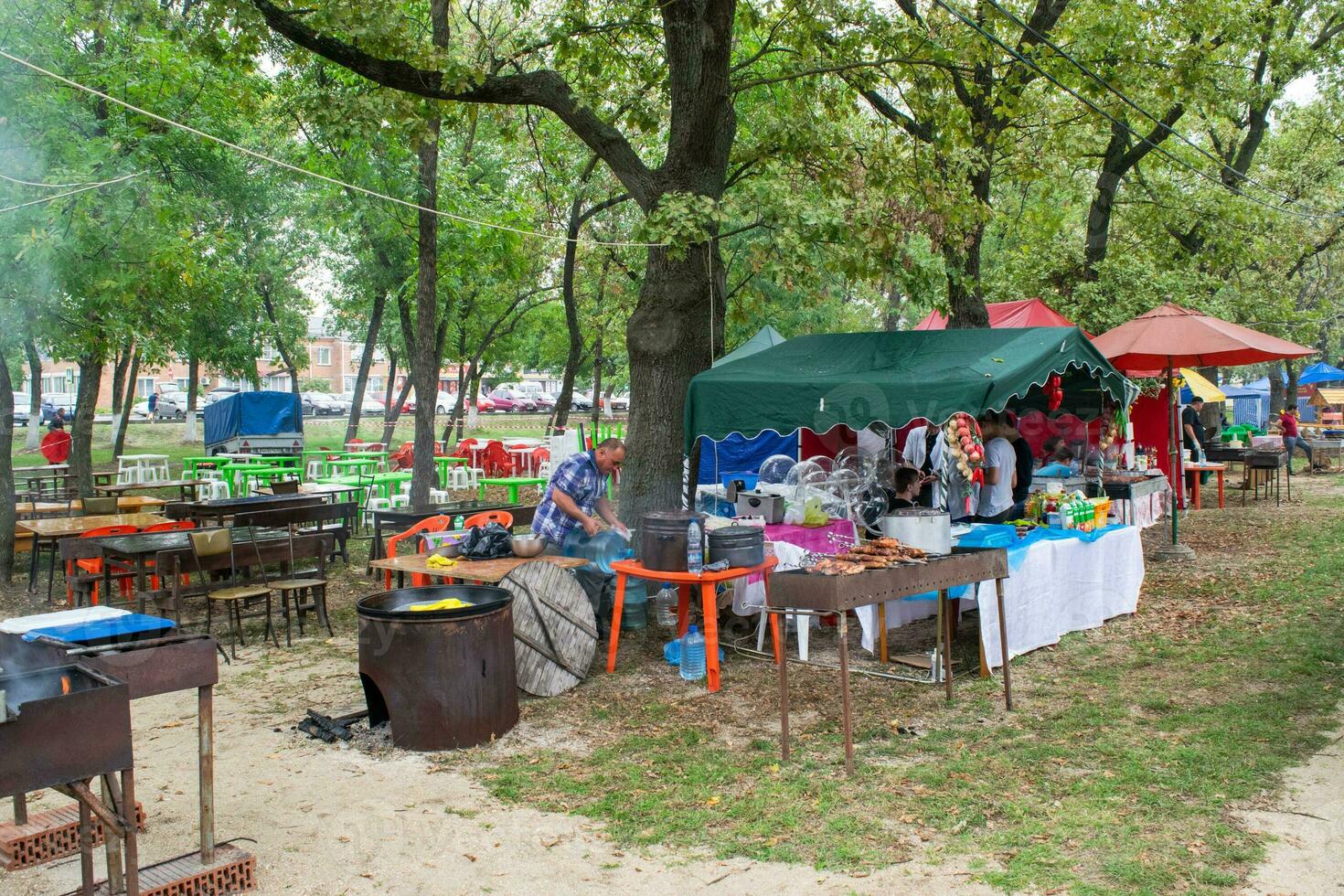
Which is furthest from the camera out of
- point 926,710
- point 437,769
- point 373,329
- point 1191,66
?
point 373,329

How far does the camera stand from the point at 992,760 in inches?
217

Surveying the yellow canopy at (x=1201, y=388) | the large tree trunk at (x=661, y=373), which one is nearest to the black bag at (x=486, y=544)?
the large tree trunk at (x=661, y=373)

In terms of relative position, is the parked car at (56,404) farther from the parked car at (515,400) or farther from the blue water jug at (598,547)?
Answer: the blue water jug at (598,547)

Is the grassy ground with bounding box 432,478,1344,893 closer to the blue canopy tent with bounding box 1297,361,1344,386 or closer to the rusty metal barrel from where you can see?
the rusty metal barrel

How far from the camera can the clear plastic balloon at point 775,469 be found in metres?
10.2

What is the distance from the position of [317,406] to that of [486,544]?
166 ft

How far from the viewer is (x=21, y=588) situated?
1077 centimetres

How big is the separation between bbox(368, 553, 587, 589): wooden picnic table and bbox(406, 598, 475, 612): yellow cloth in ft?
1.89

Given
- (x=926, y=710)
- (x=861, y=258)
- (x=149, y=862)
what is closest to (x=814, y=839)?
(x=926, y=710)

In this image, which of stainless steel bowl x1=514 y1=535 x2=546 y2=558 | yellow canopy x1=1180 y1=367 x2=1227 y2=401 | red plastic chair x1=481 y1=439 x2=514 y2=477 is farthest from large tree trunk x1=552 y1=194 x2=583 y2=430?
yellow canopy x1=1180 y1=367 x2=1227 y2=401

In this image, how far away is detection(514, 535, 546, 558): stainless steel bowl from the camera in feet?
24.6

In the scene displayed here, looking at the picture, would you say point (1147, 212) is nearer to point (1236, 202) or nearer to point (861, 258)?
point (1236, 202)

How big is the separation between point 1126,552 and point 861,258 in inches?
145

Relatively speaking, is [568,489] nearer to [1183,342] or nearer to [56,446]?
[1183,342]
